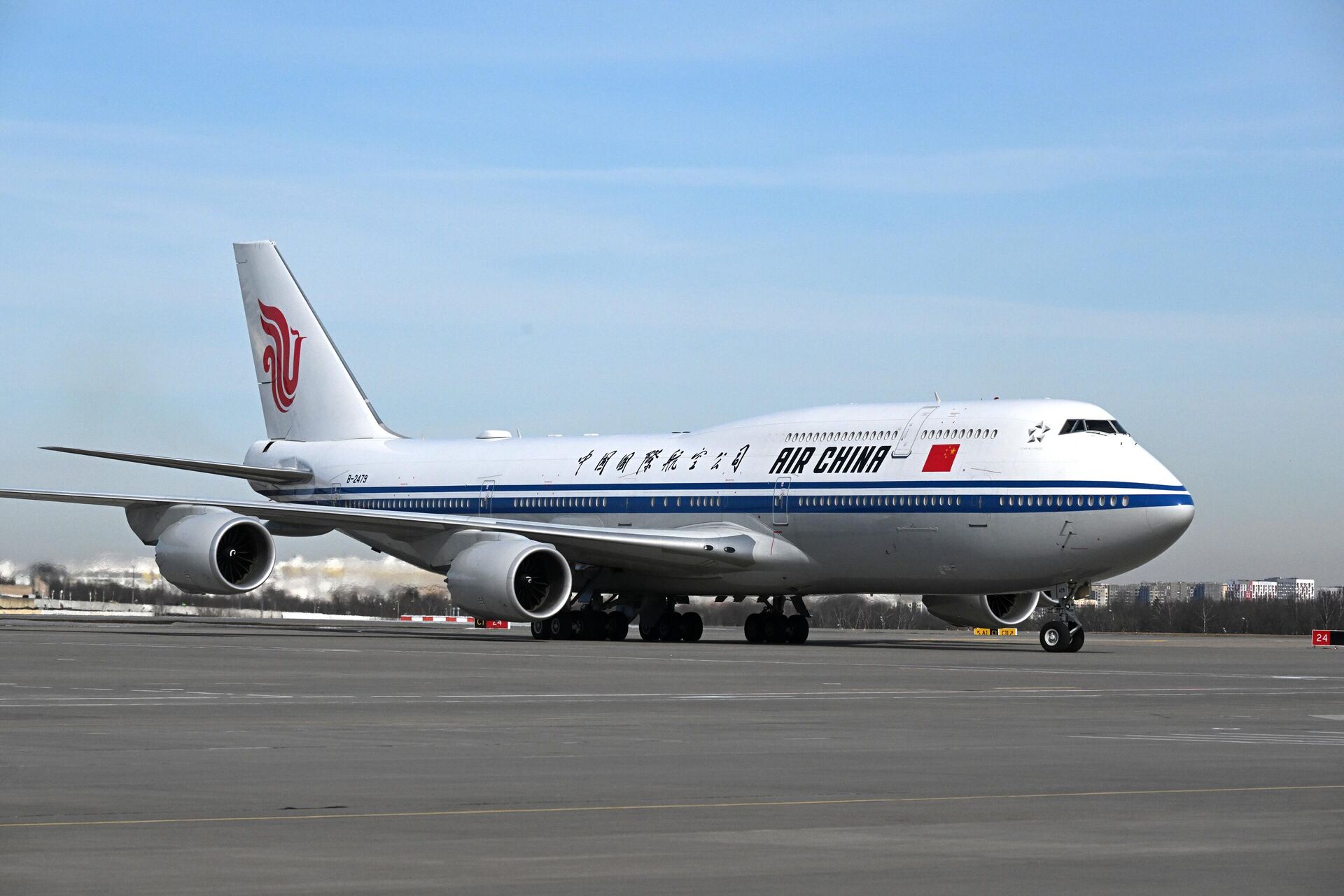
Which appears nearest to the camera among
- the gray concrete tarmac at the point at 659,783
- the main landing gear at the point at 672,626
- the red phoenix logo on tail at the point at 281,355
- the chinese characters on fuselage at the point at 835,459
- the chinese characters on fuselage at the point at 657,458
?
the gray concrete tarmac at the point at 659,783

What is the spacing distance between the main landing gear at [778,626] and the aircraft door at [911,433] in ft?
17.6

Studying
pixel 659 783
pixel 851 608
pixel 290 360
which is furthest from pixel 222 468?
pixel 659 783

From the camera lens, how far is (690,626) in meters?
42.7

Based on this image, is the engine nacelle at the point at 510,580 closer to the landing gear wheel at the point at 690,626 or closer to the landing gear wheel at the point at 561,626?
the landing gear wheel at the point at 561,626

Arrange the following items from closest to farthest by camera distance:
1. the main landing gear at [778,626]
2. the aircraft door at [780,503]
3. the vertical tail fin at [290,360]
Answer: the aircraft door at [780,503] → the main landing gear at [778,626] → the vertical tail fin at [290,360]

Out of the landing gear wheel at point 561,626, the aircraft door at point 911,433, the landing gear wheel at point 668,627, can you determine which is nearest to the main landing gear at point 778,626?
the landing gear wheel at point 668,627

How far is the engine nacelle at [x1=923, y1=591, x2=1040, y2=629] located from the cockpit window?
17.3 feet

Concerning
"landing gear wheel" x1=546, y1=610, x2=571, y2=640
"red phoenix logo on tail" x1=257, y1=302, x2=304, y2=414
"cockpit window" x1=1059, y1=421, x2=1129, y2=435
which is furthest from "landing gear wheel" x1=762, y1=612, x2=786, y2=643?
"red phoenix logo on tail" x1=257, y1=302, x2=304, y2=414

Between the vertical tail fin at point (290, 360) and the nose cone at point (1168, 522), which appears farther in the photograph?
the vertical tail fin at point (290, 360)

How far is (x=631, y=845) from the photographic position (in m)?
8.57

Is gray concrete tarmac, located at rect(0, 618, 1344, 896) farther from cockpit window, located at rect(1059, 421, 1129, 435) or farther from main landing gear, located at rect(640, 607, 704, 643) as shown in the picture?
main landing gear, located at rect(640, 607, 704, 643)

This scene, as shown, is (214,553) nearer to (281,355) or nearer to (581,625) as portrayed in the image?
(581,625)

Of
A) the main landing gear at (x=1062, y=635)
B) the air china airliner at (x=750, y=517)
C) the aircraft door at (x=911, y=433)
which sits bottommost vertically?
the main landing gear at (x=1062, y=635)

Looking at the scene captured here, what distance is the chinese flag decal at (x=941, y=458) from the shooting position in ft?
116
